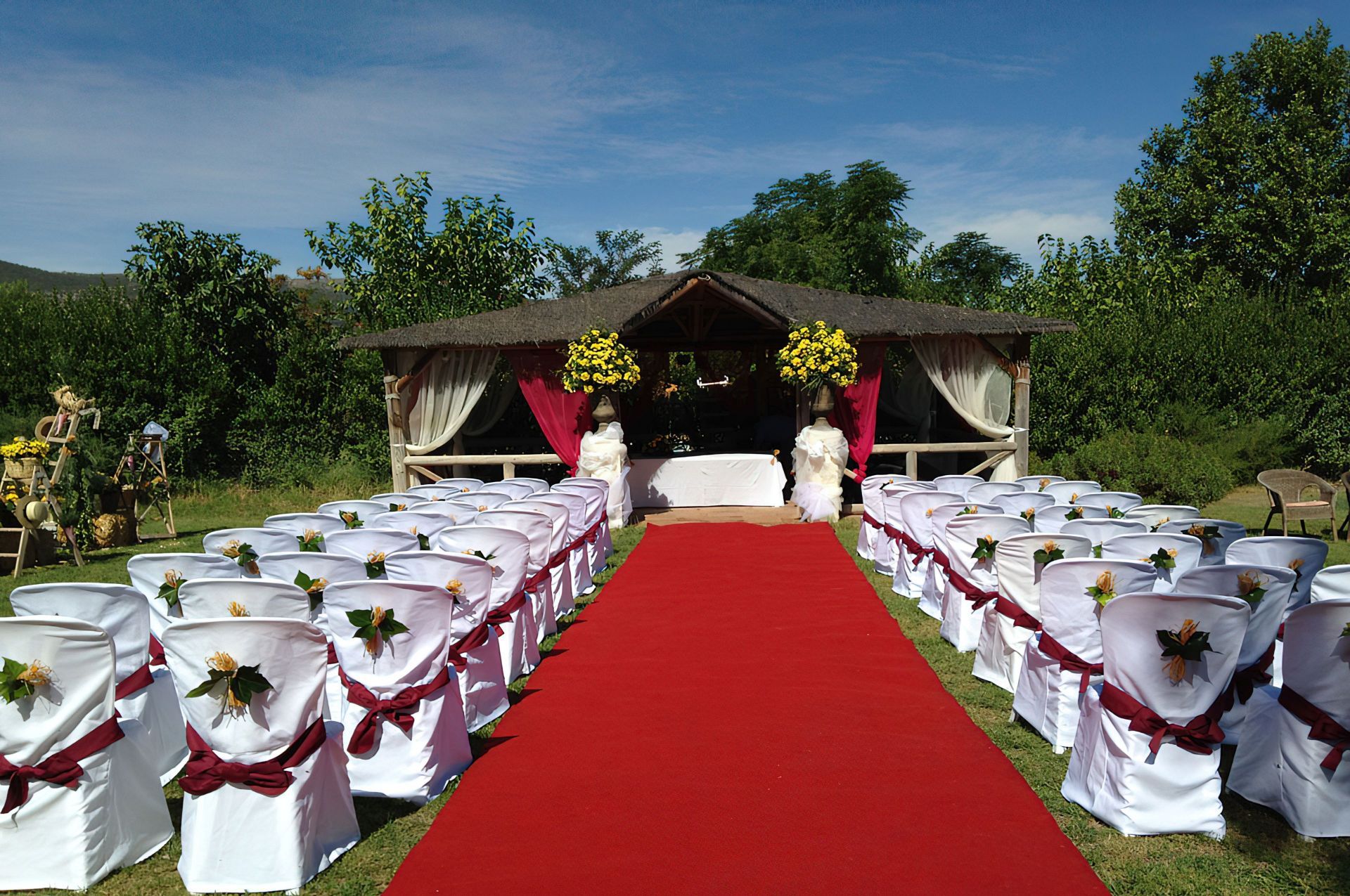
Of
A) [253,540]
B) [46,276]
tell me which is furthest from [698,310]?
[46,276]

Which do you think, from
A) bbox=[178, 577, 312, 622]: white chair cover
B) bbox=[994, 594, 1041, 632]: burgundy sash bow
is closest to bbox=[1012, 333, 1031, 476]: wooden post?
bbox=[994, 594, 1041, 632]: burgundy sash bow

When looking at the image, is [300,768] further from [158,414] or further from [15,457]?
[158,414]

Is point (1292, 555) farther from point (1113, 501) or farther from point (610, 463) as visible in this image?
point (610, 463)

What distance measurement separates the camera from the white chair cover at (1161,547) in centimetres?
559

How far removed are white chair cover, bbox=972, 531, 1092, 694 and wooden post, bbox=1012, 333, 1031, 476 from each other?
872cm

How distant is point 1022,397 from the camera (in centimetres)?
1397

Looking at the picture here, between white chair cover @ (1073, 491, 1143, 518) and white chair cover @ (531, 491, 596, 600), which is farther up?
white chair cover @ (1073, 491, 1143, 518)

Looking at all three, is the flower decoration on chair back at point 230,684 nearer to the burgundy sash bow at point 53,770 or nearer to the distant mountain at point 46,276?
the burgundy sash bow at point 53,770

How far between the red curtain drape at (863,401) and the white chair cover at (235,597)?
10.4 meters

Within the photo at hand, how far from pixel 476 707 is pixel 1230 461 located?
15141 mm

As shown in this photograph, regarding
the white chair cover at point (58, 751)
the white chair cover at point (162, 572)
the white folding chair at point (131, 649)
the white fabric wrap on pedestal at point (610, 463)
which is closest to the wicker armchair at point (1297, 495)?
the white fabric wrap on pedestal at point (610, 463)

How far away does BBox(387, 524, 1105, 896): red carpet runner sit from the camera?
367 centimetres

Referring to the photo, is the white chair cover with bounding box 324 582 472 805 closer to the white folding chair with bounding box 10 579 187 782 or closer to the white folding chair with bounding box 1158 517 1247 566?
the white folding chair with bounding box 10 579 187 782

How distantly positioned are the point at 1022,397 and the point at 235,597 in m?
12.3
